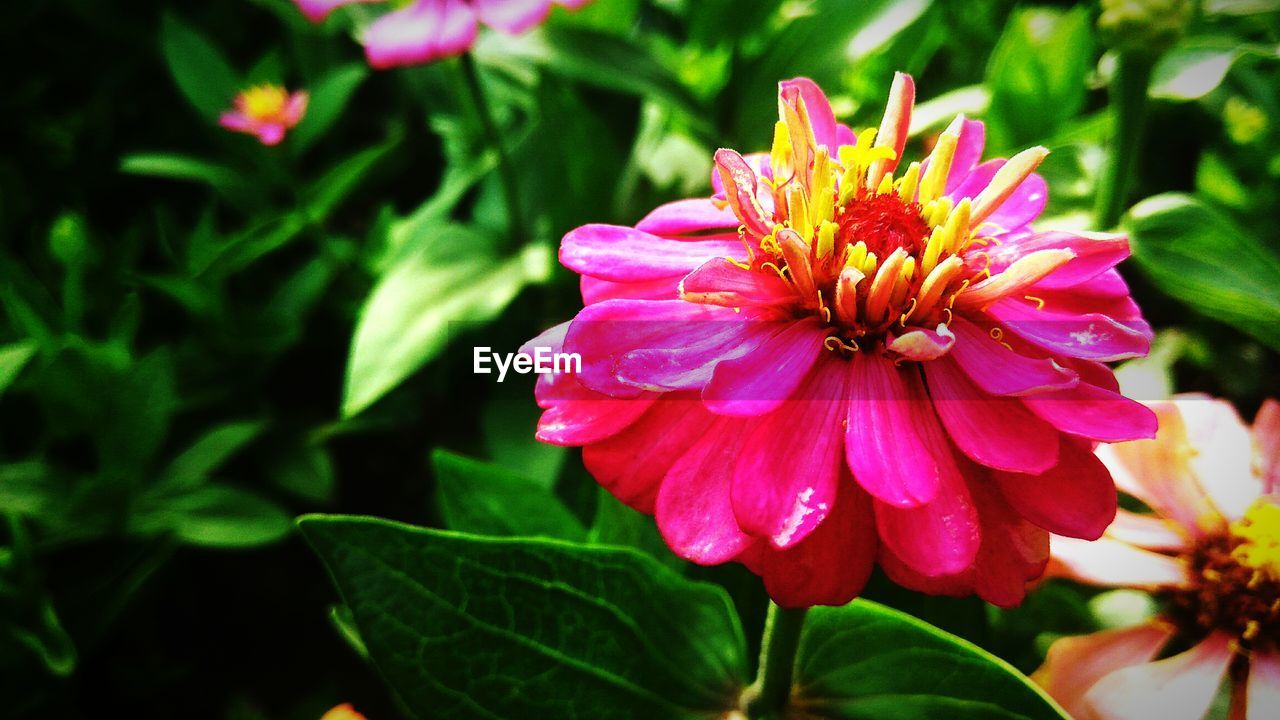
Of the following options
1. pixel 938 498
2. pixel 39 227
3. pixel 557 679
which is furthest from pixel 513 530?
pixel 39 227

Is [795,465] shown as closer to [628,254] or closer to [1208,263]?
[628,254]

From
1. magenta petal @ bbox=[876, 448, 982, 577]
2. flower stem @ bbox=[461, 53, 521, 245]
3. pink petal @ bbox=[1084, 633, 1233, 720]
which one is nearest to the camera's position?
magenta petal @ bbox=[876, 448, 982, 577]

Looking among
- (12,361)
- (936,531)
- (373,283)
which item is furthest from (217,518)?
(936,531)

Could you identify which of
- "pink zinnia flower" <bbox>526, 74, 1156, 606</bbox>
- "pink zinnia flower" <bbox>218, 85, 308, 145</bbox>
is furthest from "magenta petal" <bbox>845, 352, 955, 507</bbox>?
"pink zinnia flower" <bbox>218, 85, 308, 145</bbox>

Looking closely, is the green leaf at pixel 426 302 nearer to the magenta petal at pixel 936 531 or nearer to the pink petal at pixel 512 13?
the pink petal at pixel 512 13

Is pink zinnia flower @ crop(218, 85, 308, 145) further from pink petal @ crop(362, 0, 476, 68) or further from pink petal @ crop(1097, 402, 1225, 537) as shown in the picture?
pink petal @ crop(1097, 402, 1225, 537)

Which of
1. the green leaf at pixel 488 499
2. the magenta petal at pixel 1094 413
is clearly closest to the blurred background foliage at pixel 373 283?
the green leaf at pixel 488 499
